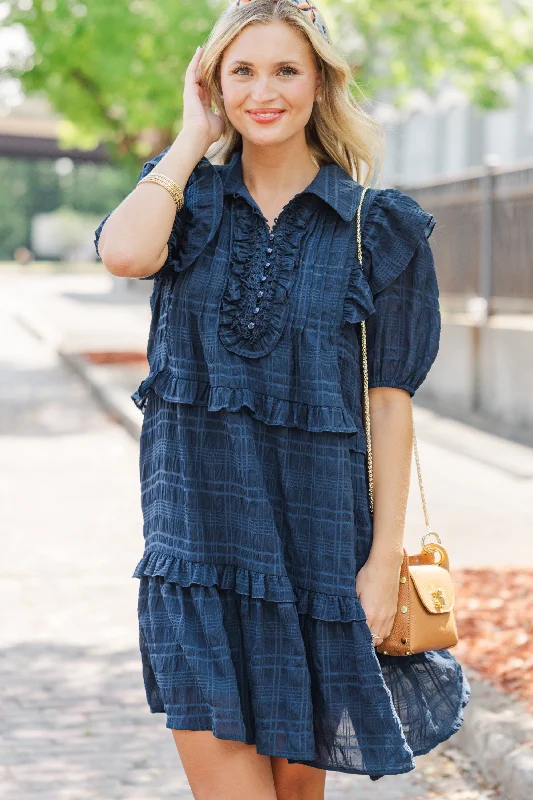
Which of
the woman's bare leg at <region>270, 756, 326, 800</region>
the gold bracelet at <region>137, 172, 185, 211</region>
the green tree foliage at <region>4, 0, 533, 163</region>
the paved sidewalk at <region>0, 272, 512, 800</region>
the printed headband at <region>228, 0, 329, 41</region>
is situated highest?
the green tree foliage at <region>4, 0, 533, 163</region>

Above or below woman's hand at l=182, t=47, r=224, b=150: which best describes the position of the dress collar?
below

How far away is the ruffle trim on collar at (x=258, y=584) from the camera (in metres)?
2.57

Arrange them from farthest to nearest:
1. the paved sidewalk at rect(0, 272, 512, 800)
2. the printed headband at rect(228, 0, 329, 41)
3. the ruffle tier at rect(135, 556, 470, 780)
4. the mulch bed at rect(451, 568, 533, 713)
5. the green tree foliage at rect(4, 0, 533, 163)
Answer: the green tree foliage at rect(4, 0, 533, 163), the mulch bed at rect(451, 568, 533, 713), the paved sidewalk at rect(0, 272, 512, 800), the printed headband at rect(228, 0, 329, 41), the ruffle tier at rect(135, 556, 470, 780)

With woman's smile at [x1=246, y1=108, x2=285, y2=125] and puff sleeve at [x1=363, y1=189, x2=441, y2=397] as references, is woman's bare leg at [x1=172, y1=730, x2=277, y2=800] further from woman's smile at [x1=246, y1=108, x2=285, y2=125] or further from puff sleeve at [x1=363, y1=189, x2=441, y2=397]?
woman's smile at [x1=246, y1=108, x2=285, y2=125]

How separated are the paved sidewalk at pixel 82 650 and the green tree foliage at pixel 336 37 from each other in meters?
6.10

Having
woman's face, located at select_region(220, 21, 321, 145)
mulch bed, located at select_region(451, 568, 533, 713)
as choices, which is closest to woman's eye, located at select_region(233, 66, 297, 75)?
woman's face, located at select_region(220, 21, 321, 145)

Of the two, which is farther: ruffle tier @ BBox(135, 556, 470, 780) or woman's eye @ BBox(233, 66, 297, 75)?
woman's eye @ BBox(233, 66, 297, 75)

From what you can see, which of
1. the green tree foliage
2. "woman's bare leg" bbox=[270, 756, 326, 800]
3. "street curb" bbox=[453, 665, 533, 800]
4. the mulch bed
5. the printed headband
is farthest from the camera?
the green tree foliage

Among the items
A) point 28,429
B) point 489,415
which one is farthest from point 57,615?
point 489,415

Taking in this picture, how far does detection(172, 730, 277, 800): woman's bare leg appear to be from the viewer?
257 cm

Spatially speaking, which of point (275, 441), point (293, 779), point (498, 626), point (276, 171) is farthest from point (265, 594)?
point (498, 626)

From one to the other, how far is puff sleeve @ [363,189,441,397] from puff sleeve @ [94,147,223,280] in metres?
0.32

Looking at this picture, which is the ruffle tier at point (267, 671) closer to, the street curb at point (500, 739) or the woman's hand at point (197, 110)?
the woman's hand at point (197, 110)

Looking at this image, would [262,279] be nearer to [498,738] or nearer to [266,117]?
[266,117]
